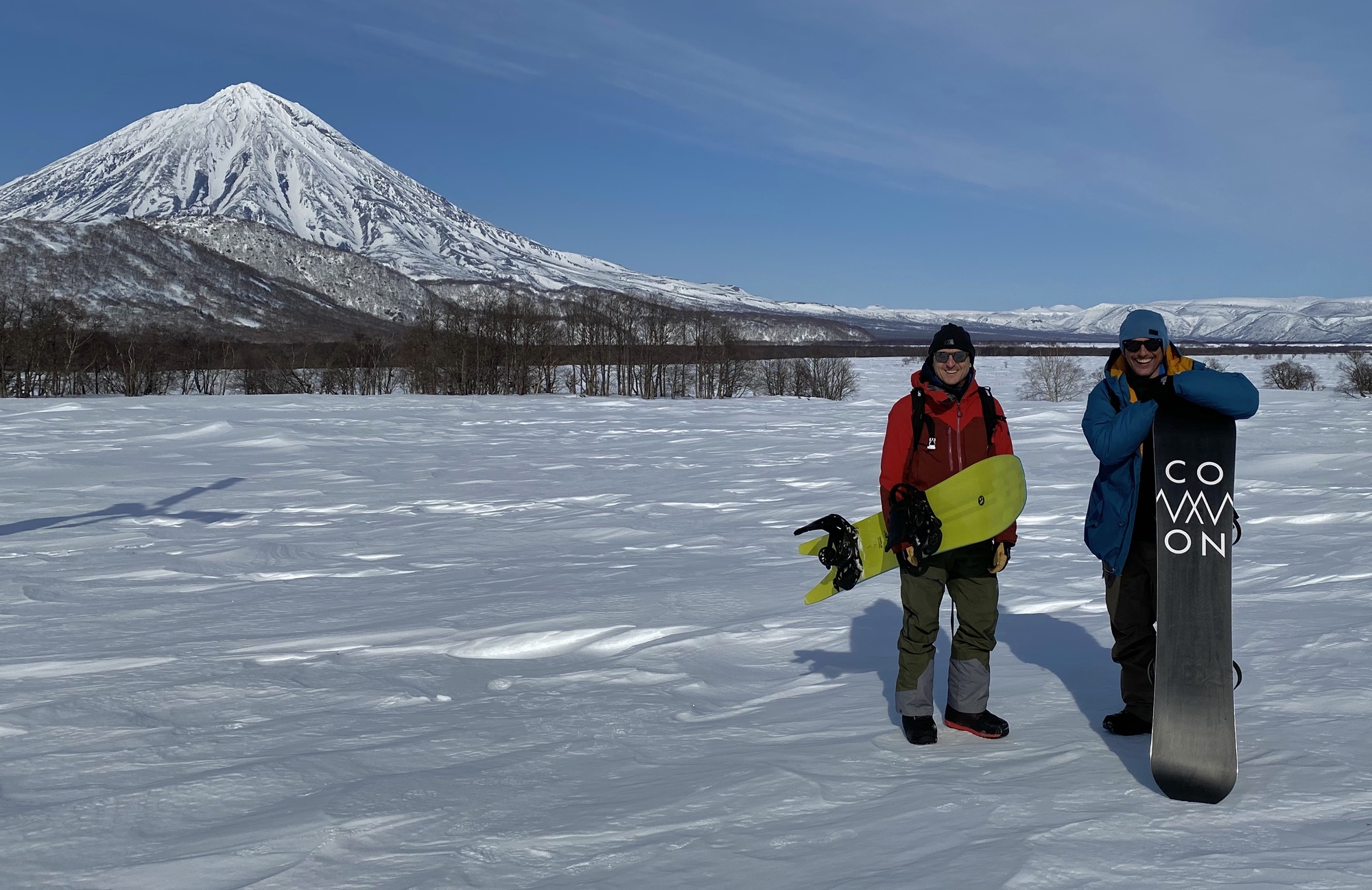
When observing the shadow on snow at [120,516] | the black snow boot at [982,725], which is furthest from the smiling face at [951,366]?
the shadow on snow at [120,516]

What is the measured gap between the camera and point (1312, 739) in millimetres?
3605

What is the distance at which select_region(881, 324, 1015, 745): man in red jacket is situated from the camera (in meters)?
3.72

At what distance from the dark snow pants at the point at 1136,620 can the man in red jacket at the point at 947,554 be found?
0.44m

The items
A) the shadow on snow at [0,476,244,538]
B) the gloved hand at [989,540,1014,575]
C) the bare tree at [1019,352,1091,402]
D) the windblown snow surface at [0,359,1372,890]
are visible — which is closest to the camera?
the windblown snow surface at [0,359,1372,890]

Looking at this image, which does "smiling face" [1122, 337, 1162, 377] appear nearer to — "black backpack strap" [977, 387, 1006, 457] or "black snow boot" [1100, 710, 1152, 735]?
"black backpack strap" [977, 387, 1006, 457]

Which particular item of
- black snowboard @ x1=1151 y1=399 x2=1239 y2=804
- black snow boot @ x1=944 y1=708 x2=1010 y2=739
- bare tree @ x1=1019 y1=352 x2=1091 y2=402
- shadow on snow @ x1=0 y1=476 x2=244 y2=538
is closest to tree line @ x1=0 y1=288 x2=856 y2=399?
bare tree @ x1=1019 y1=352 x2=1091 y2=402

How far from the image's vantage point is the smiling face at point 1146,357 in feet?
11.4

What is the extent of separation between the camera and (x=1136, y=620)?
12.1 ft

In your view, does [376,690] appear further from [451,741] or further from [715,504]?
[715,504]

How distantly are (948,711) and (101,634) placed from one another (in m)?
5.11

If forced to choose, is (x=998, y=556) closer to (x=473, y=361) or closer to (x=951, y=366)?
(x=951, y=366)

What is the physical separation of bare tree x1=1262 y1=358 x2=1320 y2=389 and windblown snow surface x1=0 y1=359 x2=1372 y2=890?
5091 cm

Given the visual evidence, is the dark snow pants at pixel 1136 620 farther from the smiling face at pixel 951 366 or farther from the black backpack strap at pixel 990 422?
the smiling face at pixel 951 366

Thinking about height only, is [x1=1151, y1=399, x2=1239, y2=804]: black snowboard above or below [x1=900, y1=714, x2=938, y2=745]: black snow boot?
above
